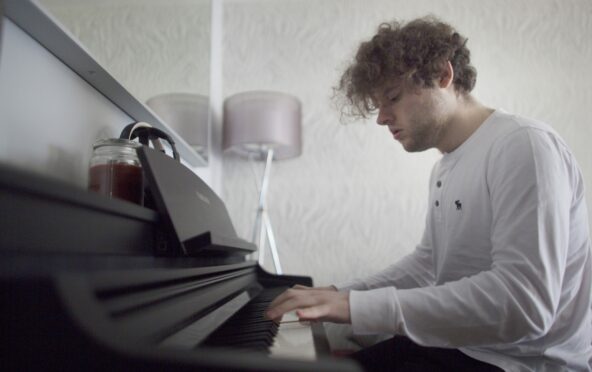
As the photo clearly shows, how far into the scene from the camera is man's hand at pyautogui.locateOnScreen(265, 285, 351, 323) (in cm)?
72

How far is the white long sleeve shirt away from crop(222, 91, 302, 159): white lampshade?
3.64ft

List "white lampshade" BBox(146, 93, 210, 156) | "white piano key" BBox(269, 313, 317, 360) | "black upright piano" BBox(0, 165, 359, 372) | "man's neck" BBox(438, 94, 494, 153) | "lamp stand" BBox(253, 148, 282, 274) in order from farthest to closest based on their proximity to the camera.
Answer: "lamp stand" BBox(253, 148, 282, 274) → "white lampshade" BBox(146, 93, 210, 156) → "man's neck" BBox(438, 94, 494, 153) → "white piano key" BBox(269, 313, 317, 360) → "black upright piano" BBox(0, 165, 359, 372)

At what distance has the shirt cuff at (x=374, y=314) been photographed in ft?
2.39

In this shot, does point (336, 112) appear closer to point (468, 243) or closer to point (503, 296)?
point (468, 243)

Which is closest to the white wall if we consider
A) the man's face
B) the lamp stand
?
the lamp stand

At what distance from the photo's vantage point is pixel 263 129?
6.89 feet

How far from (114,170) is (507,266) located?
0.75 metres

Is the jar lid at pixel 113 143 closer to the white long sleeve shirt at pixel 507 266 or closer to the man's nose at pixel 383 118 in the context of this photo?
the white long sleeve shirt at pixel 507 266

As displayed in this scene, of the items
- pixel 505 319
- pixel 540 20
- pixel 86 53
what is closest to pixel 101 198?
pixel 86 53

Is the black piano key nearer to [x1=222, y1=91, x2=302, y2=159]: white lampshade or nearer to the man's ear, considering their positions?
the man's ear

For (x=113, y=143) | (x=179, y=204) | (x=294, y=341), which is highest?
(x=113, y=143)

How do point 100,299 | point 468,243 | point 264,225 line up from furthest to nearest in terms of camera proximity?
point 264,225 → point 468,243 → point 100,299

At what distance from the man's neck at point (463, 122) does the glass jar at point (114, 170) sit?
0.89 metres

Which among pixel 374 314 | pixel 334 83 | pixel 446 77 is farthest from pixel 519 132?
pixel 334 83
